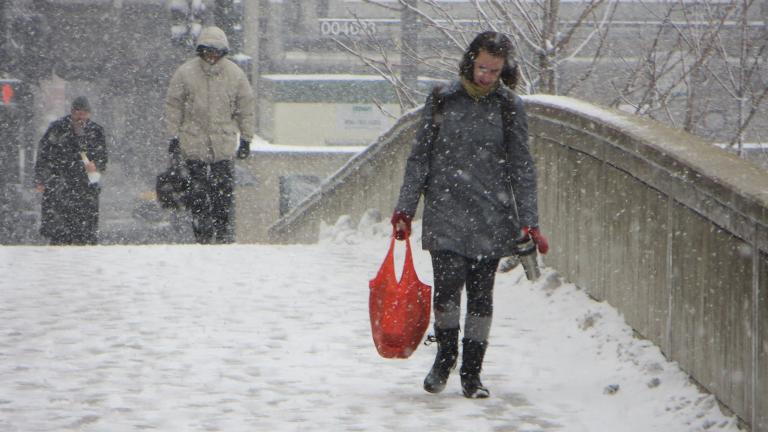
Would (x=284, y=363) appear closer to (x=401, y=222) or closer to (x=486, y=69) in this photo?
(x=401, y=222)

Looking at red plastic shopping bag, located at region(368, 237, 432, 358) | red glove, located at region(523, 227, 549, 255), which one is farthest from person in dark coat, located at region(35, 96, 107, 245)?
red glove, located at region(523, 227, 549, 255)

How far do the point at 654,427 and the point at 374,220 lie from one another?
7.41m

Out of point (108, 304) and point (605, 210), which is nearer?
point (605, 210)

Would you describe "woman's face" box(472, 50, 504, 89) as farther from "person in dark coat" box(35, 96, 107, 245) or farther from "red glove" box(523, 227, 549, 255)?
"person in dark coat" box(35, 96, 107, 245)

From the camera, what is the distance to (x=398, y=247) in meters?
11.0

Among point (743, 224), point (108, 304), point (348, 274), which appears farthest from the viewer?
point (348, 274)

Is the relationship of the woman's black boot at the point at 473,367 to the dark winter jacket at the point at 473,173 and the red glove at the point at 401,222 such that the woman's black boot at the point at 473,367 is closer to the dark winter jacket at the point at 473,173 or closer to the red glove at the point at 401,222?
the dark winter jacket at the point at 473,173

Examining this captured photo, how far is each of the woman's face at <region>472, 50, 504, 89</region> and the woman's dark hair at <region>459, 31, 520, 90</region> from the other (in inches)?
0.6

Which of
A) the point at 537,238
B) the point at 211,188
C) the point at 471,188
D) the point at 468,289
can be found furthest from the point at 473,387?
the point at 211,188

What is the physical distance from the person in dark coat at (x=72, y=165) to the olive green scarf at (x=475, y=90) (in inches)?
275

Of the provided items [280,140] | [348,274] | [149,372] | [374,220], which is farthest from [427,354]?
[280,140]

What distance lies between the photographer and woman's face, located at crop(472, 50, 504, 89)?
5578 millimetres

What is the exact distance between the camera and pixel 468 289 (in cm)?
589

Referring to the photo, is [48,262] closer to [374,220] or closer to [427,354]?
[374,220]
